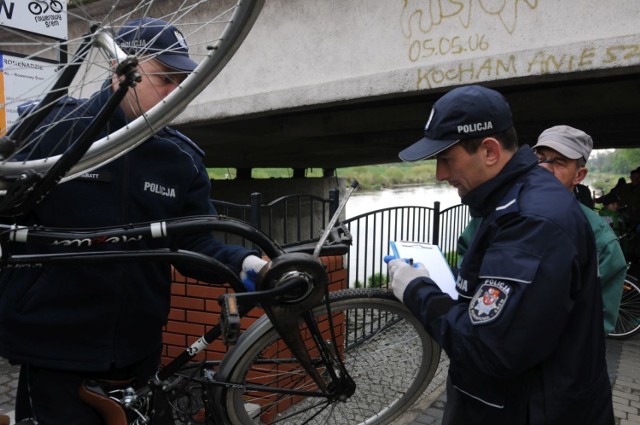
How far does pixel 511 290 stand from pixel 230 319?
0.84 meters

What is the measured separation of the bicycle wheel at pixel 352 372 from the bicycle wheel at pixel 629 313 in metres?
4.25

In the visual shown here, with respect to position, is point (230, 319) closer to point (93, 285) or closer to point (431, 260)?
point (93, 285)

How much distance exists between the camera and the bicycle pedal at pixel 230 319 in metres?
1.53

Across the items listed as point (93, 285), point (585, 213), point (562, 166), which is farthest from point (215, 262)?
point (562, 166)

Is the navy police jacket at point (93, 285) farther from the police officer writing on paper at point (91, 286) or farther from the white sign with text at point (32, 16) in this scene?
the white sign with text at point (32, 16)

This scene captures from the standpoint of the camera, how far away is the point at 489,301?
56.6 inches

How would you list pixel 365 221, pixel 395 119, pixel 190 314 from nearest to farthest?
1. pixel 190 314
2. pixel 365 221
3. pixel 395 119

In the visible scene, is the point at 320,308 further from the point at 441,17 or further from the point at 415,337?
the point at 441,17

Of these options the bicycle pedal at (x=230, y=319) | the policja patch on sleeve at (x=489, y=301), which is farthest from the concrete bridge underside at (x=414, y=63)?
the bicycle pedal at (x=230, y=319)

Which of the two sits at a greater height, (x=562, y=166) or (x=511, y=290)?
(x=562, y=166)

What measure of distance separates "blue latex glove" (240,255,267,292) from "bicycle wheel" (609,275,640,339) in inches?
203

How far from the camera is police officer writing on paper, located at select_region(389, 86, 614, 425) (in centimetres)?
139

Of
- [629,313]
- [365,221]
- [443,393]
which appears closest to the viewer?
[443,393]

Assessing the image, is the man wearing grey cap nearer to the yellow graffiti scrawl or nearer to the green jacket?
the green jacket
